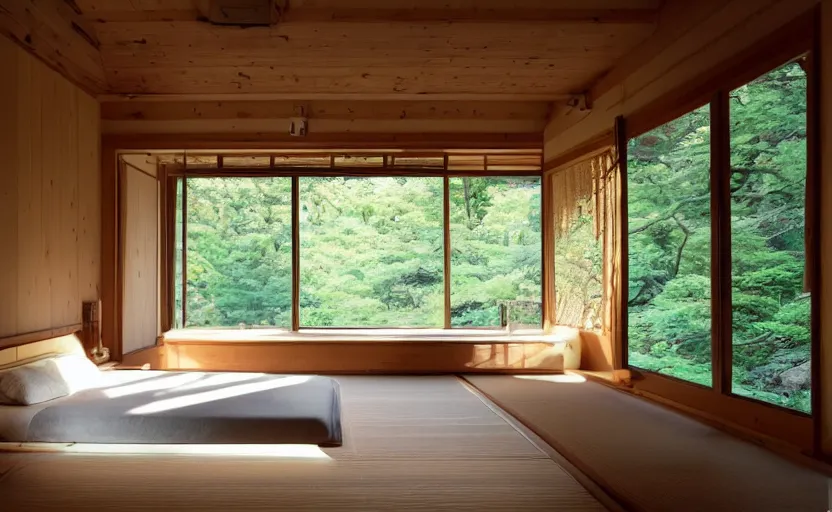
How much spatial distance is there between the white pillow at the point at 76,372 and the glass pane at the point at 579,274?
435cm

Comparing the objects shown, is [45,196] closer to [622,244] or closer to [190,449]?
[190,449]

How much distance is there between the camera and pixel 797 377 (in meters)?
5.73

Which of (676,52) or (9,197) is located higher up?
(676,52)

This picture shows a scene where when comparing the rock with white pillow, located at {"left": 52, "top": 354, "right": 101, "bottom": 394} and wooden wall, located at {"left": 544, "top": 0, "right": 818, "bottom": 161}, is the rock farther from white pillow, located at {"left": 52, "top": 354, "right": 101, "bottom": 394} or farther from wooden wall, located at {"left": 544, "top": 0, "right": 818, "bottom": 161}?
white pillow, located at {"left": 52, "top": 354, "right": 101, "bottom": 394}

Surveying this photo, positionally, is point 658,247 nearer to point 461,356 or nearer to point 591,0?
point 461,356

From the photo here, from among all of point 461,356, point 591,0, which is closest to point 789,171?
point 591,0

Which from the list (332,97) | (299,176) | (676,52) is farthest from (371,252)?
(676,52)

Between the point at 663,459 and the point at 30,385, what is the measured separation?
12.1 feet

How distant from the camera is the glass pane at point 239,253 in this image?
688 centimetres

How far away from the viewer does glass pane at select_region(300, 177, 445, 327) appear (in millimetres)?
6898

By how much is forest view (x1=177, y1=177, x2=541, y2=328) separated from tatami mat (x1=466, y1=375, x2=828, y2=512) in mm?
2487

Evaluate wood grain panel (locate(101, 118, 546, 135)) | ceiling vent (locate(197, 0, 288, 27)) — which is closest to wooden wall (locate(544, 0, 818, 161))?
wood grain panel (locate(101, 118, 546, 135))

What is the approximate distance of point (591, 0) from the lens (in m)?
4.60

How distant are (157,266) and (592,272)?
16.1 ft
